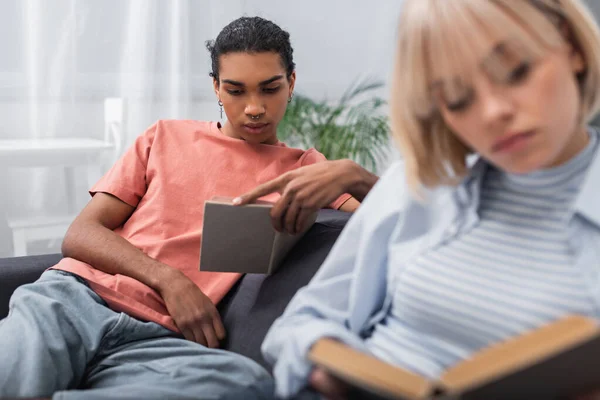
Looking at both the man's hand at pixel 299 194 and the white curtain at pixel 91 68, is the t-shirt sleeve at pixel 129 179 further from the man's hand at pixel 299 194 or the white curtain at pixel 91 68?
the white curtain at pixel 91 68

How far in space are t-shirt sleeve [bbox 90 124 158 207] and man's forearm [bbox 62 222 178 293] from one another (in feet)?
0.35

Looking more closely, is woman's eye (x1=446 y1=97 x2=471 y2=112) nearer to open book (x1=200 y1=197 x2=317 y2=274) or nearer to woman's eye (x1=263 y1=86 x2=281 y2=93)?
open book (x1=200 y1=197 x2=317 y2=274)

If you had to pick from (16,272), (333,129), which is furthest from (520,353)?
(333,129)

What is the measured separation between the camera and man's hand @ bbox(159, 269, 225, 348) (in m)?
1.42

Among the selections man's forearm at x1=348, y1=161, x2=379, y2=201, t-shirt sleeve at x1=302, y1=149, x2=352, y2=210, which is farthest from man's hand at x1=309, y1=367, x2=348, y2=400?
t-shirt sleeve at x1=302, y1=149, x2=352, y2=210

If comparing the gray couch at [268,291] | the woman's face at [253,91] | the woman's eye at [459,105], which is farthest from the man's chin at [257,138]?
the woman's eye at [459,105]

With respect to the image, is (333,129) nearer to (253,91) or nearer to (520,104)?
(253,91)

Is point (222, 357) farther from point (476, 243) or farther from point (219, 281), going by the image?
point (476, 243)

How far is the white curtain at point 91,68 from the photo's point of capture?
2.83 metres

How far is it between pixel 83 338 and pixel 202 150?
1.80 feet

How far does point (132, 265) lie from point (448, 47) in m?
0.93

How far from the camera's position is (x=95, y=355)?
4.53 ft

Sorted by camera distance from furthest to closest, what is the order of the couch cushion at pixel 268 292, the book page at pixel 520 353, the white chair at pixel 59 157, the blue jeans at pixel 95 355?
the white chair at pixel 59 157 → the couch cushion at pixel 268 292 → the blue jeans at pixel 95 355 → the book page at pixel 520 353

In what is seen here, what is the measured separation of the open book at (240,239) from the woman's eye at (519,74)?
0.59 metres
